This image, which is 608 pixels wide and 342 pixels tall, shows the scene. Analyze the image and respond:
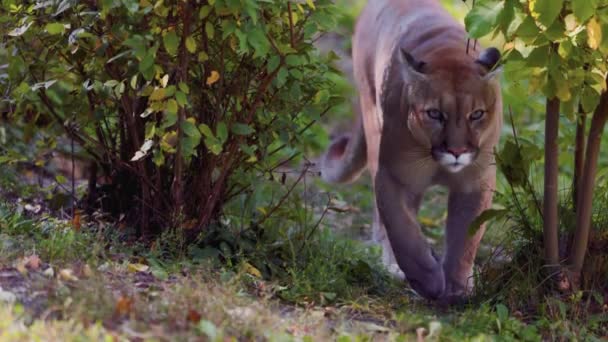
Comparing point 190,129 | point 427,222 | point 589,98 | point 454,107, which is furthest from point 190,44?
point 427,222

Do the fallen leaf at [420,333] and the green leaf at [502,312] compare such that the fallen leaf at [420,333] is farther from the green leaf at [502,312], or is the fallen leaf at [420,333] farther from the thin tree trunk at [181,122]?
the thin tree trunk at [181,122]

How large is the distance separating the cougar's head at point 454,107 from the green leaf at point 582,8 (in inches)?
45.7

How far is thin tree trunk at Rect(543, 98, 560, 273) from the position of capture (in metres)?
4.21

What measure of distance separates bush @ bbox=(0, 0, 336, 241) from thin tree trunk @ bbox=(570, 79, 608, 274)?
45.2 inches

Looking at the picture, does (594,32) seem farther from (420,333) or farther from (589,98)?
(420,333)

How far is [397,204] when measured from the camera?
5090 millimetres

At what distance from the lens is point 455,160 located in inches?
185

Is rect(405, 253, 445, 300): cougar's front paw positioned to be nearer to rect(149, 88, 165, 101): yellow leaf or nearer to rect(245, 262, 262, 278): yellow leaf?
rect(245, 262, 262, 278): yellow leaf

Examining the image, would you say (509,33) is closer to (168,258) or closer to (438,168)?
(438,168)

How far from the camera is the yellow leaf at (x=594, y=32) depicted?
369 centimetres

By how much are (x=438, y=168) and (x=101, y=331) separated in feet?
7.58

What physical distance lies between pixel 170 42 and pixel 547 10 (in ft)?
4.70

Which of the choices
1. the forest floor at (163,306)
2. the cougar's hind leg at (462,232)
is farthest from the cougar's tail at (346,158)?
the forest floor at (163,306)

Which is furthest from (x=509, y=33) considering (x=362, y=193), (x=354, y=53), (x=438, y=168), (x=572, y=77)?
(x=362, y=193)
